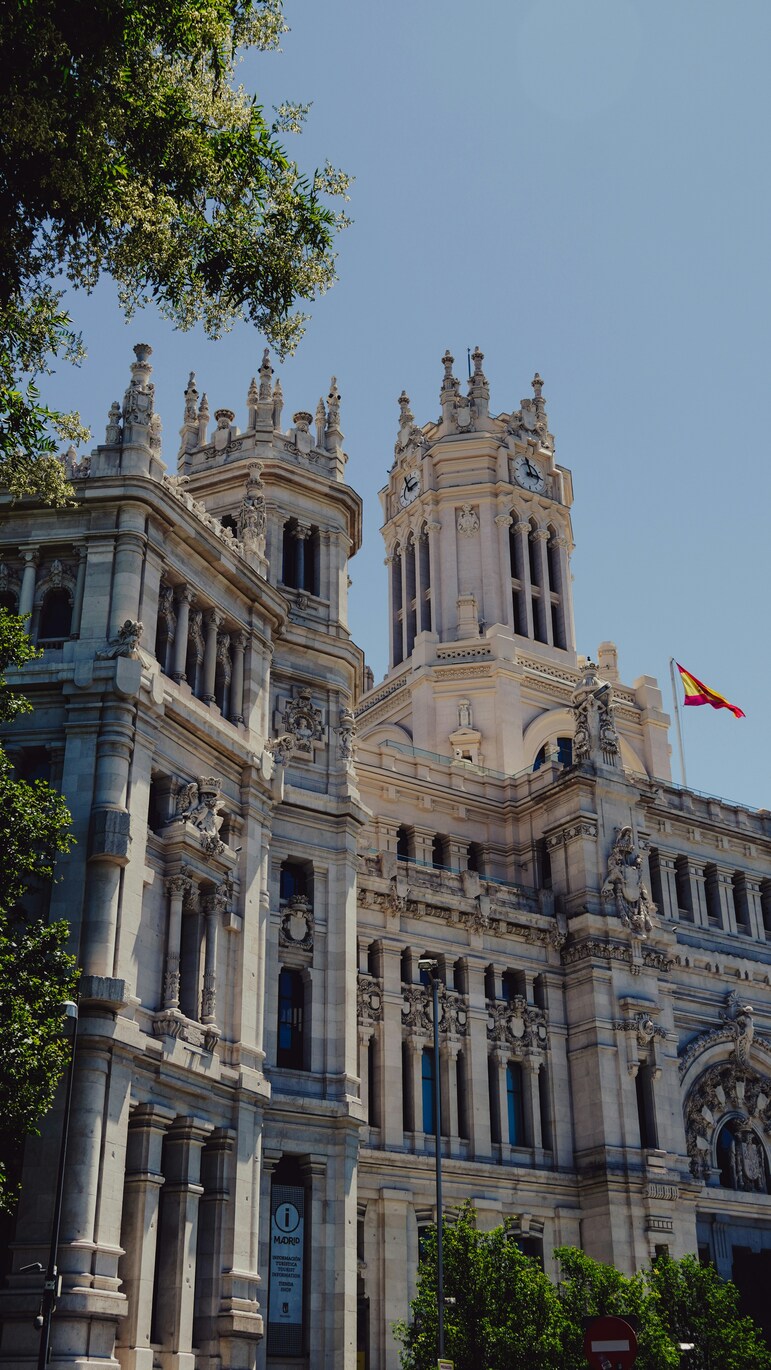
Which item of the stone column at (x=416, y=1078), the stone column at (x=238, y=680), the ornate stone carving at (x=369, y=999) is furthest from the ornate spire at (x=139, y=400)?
the stone column at (x=416, y=1078)

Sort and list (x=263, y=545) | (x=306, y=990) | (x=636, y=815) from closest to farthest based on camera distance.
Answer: (x=306, y=990) < (x=263, y=545) < (x=636, y=815)

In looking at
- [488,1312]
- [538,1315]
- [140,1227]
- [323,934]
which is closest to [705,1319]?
[538,1315]

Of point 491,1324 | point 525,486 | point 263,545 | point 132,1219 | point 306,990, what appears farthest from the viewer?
point 525,486

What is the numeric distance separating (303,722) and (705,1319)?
71.9 ft

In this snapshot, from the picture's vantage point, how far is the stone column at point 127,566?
38.7 meters

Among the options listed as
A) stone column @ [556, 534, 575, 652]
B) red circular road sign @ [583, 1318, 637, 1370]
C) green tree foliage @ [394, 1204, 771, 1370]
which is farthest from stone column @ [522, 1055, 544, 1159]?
red circular road sign @ [583, 1318, 637, 1370]

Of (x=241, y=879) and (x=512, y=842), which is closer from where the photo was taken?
(x=241, y=879)

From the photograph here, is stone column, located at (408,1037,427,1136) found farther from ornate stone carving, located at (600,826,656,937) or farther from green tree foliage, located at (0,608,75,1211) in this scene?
green tree foliage, located at (0,608,75,1211)

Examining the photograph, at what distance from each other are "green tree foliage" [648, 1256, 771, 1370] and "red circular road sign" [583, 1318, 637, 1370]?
2654 centimetres

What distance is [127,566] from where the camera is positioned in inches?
1544

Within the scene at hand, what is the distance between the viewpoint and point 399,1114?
165 ft

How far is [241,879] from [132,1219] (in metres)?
10.2

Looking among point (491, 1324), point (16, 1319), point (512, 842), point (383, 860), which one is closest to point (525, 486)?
point (512, 842)

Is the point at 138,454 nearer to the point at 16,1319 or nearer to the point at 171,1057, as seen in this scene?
the point at 171,1057
